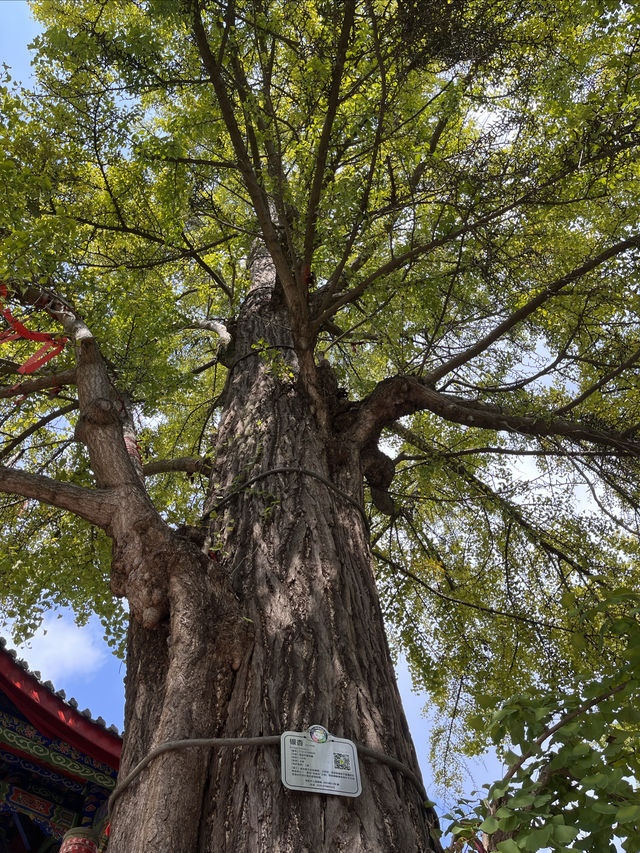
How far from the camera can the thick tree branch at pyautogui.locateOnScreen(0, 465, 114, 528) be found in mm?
2559

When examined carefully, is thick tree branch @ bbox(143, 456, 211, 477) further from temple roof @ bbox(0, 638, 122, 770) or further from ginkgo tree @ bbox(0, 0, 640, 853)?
temple roof @ bbox(0, 638, 122, 770)

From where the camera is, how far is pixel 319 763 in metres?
1.99

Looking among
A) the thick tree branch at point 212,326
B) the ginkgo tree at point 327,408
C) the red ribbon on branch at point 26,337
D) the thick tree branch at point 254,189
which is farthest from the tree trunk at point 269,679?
the thick tree branch at point 212,326

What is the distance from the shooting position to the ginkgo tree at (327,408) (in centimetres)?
200

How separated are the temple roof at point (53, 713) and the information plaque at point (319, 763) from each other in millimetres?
2914

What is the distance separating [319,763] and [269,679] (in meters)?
0.36

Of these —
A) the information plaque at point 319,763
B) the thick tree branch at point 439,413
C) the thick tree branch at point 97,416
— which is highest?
the thick tree branch at point 439,413

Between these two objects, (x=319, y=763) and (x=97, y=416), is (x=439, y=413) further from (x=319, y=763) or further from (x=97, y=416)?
(x=319, y=763)

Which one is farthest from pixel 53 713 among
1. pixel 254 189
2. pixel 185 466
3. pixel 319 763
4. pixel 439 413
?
pixel 254 189

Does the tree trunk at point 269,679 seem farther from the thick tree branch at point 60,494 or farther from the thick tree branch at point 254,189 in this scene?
the thick tree branch at point 254,189

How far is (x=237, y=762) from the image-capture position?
6.71 feet

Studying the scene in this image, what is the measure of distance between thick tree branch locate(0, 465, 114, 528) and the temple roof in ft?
7.17

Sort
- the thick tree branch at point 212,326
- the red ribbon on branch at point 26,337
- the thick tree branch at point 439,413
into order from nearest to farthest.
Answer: the red ribbon on branch at point 26,337 < the thick tree branch at point 439,413 < the thick tree branch at point 212,326

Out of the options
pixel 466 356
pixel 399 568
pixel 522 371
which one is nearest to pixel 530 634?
pixel 399 568
